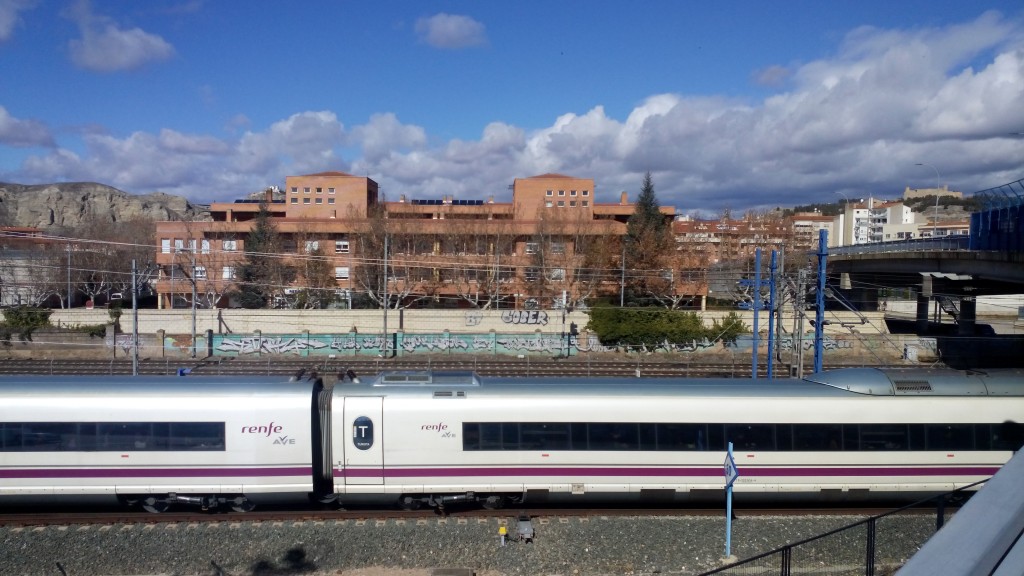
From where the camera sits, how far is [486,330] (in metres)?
35.7

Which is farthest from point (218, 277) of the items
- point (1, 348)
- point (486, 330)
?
point (486, 330)

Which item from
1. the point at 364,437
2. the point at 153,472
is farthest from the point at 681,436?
the point at 153,472

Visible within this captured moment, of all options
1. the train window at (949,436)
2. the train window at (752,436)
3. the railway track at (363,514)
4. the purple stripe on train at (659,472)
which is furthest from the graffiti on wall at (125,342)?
the train window at (949,436)

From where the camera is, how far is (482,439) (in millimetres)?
10984

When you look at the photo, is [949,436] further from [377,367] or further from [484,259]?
[484,259]

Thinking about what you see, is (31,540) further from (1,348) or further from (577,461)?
(1,348)

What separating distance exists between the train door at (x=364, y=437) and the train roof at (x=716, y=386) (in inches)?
8.4

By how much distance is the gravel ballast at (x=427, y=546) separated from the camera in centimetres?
941

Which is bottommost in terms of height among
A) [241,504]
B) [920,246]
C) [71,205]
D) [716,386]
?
[241,504]

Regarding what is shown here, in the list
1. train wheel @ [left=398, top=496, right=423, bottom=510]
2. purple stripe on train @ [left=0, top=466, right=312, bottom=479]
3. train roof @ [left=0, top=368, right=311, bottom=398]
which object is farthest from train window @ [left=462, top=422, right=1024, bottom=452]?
train wheel @ [left=398, top=496, right=423, bottom=510]

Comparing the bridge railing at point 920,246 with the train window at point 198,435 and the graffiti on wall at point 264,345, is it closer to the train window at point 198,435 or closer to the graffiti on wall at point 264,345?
the train window at point 198,435

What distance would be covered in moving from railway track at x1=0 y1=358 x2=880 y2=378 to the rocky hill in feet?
393

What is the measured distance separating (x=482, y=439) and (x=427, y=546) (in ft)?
5.90

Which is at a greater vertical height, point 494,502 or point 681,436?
point 681,436
